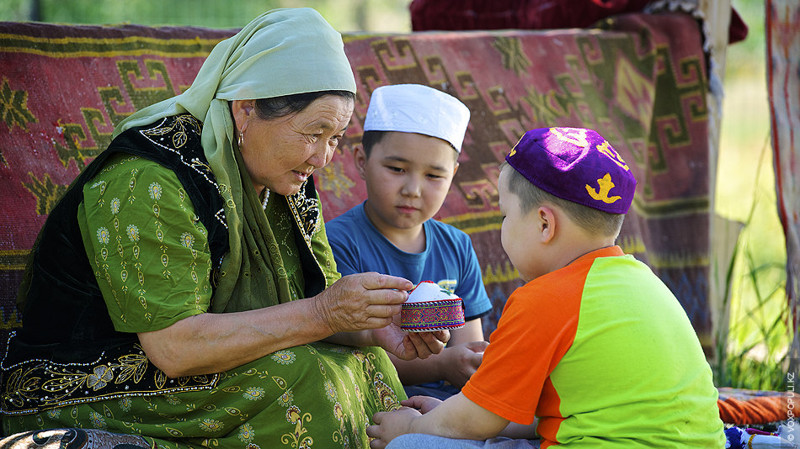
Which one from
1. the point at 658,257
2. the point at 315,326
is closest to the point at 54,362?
the point at 315,326

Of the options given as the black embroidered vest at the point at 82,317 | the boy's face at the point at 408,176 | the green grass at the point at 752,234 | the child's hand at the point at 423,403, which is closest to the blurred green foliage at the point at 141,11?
the green grass at the point at 752,234

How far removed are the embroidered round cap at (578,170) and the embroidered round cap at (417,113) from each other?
985mm

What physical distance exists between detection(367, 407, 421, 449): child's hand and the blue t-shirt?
2.78 feet

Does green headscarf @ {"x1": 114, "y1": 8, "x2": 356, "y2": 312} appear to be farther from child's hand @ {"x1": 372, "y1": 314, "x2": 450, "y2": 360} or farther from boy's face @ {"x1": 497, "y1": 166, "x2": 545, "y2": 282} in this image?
boy's face @ {"x1": 497, "y1": 166, "x2": 545, "y2": 282}

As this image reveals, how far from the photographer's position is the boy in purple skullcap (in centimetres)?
218

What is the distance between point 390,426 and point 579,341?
68cm

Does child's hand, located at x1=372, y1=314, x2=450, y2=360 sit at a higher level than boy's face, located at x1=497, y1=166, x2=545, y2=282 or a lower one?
lower

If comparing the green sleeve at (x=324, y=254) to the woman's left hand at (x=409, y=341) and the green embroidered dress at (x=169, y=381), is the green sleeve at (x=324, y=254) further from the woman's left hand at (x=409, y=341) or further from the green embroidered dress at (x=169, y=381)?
the green embroidered dress at (x=169, y=381)

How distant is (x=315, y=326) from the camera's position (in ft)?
8.24

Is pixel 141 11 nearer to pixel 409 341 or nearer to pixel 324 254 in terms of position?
pixel 324 254

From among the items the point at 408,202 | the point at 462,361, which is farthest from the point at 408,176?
the point at 462,361

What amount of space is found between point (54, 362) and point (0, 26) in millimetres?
1548

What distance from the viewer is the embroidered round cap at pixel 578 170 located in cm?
230

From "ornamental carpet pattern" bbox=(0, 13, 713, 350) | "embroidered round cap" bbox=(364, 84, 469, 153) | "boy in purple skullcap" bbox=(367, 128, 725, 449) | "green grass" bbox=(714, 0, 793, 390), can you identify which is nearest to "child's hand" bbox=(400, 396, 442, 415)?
"boy in purple skullcap" bbox=(367, 128, 725, 449)
